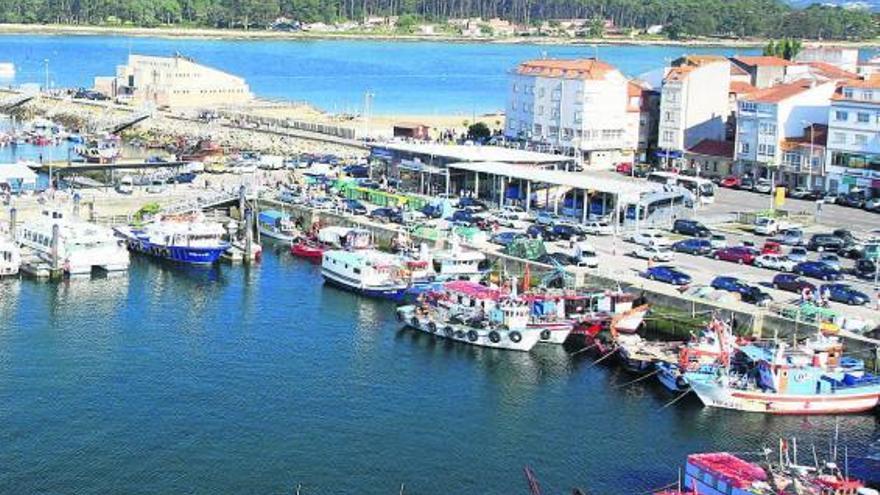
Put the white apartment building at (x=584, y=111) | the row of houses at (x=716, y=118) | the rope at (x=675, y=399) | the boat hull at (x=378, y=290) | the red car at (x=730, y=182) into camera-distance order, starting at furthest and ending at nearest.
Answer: the white apartment building at (x=584, y=111) → the red car at (x=730, y=182) → the row of houses at (x=716, y=118) → the boat hull at (x=378, y=290) → the rope at (x=675, y=399)

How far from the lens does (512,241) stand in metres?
31.4

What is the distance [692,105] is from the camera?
45.3 m

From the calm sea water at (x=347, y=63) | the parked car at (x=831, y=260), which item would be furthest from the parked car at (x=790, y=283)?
the calm sea water at (x=347, y=63)

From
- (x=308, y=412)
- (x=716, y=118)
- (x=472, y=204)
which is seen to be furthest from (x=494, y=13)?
(x=308, y=412)

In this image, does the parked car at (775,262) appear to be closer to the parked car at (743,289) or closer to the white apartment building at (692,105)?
the parked car at (743,289)

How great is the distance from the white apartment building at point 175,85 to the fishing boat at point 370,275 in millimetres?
35468

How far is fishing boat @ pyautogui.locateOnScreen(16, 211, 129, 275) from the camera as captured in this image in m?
30.7

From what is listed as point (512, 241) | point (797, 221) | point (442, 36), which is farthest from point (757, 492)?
point (442, 36)

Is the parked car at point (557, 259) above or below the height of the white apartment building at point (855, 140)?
below

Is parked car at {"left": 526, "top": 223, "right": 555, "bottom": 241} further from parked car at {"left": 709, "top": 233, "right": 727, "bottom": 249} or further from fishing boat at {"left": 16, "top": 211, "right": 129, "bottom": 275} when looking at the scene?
fishing boat at {"left": 16, "top": 211, "right": 129, "bottom": 275}

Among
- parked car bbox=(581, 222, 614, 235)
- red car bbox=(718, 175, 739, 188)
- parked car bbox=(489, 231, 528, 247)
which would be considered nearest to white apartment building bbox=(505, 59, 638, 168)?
red car bbox=(718, 175, 739, 188)

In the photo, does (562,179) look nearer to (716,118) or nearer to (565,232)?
(565,232)

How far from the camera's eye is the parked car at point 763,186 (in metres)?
41.0

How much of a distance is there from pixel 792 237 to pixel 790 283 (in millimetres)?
5287
